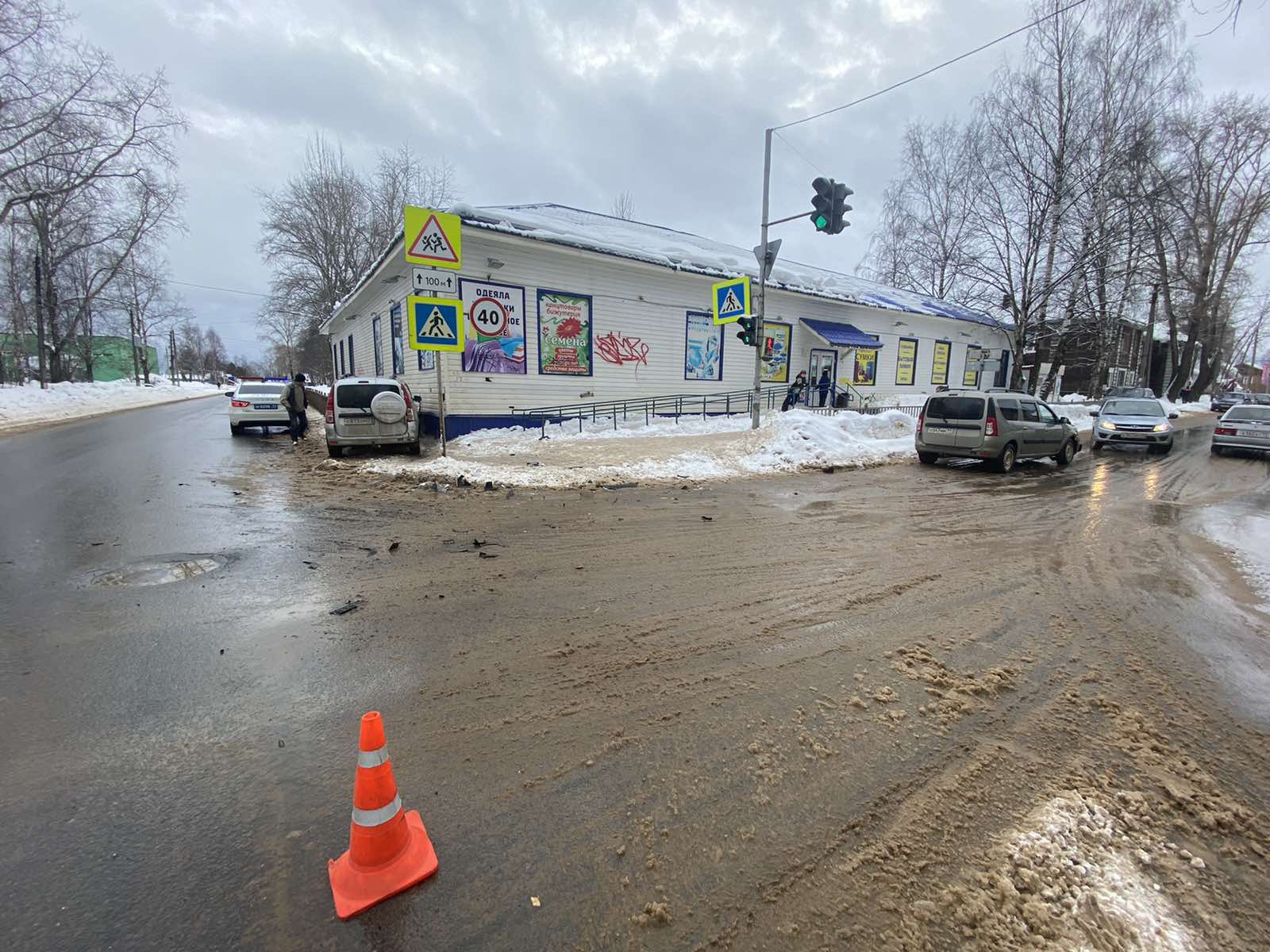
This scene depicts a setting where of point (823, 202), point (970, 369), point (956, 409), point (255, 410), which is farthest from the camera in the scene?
point (970, 369)

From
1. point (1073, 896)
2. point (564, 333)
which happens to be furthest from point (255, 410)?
point (1073, 896)

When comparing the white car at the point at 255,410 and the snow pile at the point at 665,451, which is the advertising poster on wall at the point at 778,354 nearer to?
the snow pile at the point at 665,451

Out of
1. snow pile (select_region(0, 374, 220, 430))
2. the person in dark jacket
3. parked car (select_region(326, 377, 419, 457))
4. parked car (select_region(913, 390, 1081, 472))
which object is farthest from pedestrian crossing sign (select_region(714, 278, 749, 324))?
snow pile (select_region(0, 374, 220, 430))

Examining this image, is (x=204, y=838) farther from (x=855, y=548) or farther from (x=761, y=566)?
(x=855, y=548)

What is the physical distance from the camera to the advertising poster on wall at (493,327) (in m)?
14.1

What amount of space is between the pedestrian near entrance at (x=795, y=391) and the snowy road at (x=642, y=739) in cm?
1413

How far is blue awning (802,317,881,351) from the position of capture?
21.1m

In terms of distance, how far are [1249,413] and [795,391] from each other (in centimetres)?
1191

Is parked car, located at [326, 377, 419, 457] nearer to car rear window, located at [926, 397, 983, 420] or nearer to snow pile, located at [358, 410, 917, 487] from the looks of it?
snow pile, located at [358, 410, 917, 487]

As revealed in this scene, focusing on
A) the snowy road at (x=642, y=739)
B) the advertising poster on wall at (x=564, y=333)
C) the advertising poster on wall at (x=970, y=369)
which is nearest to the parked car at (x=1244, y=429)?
the snowy road at (x=642, y=739)

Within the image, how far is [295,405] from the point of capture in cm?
1545

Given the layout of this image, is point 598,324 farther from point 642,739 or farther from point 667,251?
point 642,739

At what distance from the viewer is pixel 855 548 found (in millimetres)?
6199

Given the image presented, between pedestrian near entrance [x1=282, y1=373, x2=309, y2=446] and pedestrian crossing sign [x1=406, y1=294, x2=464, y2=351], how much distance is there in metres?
6.82
